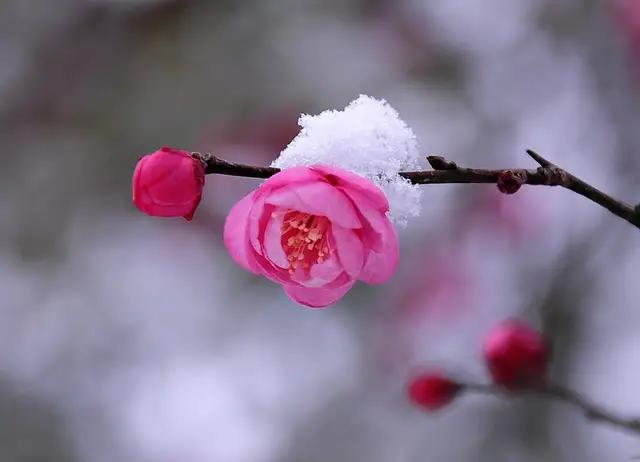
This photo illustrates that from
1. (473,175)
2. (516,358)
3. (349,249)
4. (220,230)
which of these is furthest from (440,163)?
(220,230)

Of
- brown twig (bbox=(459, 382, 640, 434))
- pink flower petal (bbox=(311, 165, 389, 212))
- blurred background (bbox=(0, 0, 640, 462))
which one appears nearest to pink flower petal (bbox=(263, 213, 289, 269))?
pink flower petal (bbox=(311, 165, 389, 212))

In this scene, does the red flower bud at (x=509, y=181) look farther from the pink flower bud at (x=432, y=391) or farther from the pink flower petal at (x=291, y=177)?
the pink flower bud at (x=432, y=391)

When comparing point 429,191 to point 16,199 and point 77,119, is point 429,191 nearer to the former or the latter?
point 77,119

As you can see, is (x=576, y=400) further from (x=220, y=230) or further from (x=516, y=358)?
(x=220, y=230)

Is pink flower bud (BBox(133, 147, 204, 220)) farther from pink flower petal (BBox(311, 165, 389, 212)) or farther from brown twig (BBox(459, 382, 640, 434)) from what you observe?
brown twig (BBox(459, 382, 640, 434))

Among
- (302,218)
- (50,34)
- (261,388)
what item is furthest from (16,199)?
(302,218)
